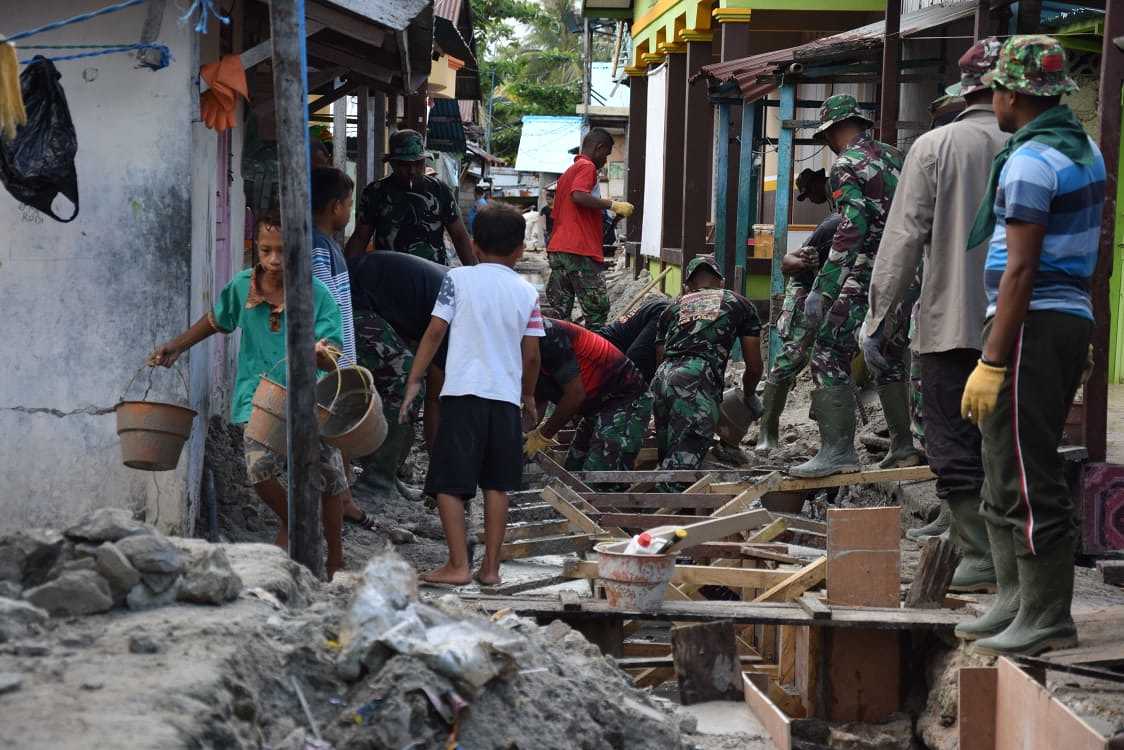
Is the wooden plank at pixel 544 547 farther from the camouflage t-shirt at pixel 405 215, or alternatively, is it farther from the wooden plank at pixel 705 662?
the camouflage t-shirt at pixel 405 215

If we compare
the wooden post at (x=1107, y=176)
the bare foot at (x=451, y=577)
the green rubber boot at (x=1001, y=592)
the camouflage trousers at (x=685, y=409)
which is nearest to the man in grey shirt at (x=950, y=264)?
the green rubber boot at (x=1001, y=592)

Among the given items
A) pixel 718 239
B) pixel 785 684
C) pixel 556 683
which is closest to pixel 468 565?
pixel 785 684

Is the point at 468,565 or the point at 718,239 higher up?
the point at 718,239

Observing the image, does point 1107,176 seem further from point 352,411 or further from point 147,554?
point 147,554

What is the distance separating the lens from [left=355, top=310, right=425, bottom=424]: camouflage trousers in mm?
7746

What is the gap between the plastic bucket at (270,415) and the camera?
17.3 feet

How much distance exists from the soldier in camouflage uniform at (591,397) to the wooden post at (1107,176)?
8.69ft

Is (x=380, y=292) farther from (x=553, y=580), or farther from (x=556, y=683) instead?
(x=556, y=683)

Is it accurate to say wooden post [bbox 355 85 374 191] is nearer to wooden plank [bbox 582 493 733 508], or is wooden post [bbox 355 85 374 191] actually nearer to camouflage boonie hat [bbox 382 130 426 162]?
camouflage boonie hat [bbox 382 130 426 162]

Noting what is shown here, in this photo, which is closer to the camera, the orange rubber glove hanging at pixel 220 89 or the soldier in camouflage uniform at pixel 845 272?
the orange rubber glove hanging at pixel 220 89

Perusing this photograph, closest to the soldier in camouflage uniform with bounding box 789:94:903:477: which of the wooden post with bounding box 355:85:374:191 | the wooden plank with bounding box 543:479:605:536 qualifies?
the wooden plank with bounding box 543:479:605:536

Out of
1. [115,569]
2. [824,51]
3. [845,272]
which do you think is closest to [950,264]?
[845,272]

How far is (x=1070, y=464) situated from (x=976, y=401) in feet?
7.26

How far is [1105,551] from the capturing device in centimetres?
646
